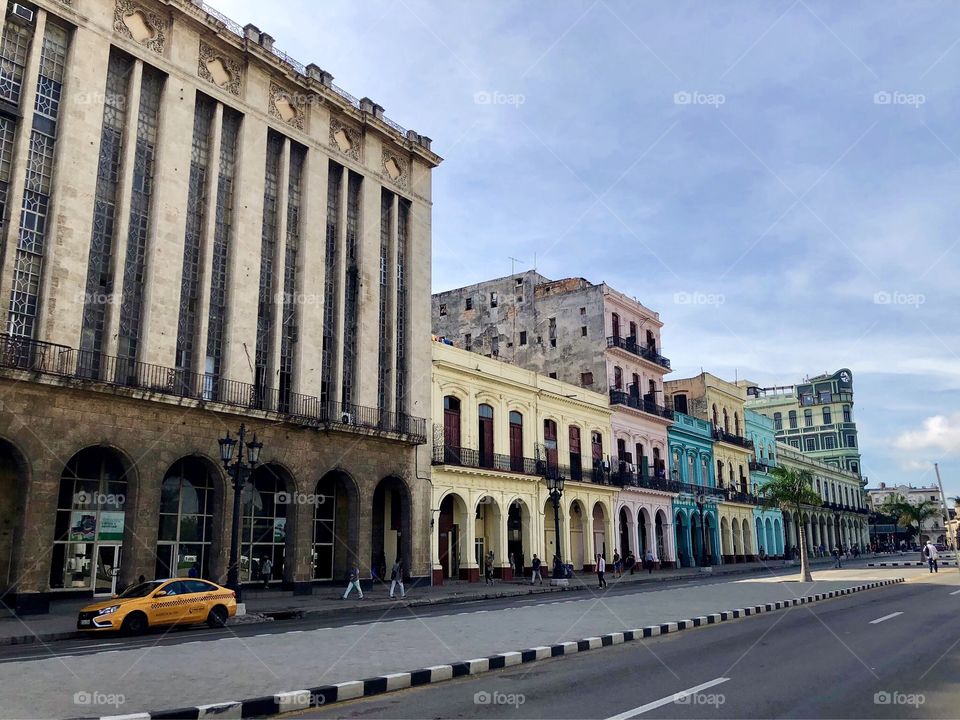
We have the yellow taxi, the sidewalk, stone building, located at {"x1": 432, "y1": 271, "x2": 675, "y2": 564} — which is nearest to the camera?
the yellow taxi

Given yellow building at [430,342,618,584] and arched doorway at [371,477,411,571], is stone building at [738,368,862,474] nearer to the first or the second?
yellow building at [430,342,618,584]

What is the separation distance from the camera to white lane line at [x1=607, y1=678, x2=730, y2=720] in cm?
751

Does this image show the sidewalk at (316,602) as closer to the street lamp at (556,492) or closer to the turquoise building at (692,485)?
the street lamp at (556,492)

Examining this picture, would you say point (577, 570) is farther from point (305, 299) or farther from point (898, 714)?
point (898, 714)

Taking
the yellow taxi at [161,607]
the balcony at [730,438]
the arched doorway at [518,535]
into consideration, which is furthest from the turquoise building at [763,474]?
the yellow taxi at [161,607]

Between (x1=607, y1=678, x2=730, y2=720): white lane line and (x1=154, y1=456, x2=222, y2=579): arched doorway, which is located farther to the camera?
(x1=154, y1=456, x2=222, y2=579): arched doorway

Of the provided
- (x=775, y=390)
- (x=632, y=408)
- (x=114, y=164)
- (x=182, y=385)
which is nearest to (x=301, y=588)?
(x=182, y=385)

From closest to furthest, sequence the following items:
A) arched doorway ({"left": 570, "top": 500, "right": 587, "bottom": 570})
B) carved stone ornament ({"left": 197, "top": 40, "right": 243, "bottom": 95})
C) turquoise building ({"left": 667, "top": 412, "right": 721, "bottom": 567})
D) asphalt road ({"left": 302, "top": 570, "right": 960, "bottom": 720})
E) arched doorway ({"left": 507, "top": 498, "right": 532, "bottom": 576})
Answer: asphalt road ({"left": 302, "top": 570, "right": 960, "bottom": 720}), carved stone ornament ({"left": 197, "top": 40, "right": 243, "bottom": 95}), arched doorway ({"left": 507, "top": 498, "right": 532, "bottom": 576}), arched doorway ({"left": 570, "top": 500, "right": 587, "bottom": 570}), turquoise building ({"left": 667, "top": 412, "right": 721, "bottom": 567})

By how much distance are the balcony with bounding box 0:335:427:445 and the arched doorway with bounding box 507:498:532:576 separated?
8939 mm

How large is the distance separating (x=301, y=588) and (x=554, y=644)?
15966 millimetres

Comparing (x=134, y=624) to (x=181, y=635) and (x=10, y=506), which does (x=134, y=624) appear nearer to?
(x=181, y=635)

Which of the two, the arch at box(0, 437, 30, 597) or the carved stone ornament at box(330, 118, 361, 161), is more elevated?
the carved stone ornament at box(330, 118, 361, 161)

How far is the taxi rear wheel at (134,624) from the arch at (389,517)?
49.0 ft

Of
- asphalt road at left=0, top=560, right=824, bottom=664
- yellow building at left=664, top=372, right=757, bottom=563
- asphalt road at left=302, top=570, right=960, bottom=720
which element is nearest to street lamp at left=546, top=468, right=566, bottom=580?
asphalt road at left=0, top=560, right=824, bottom=664
